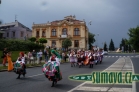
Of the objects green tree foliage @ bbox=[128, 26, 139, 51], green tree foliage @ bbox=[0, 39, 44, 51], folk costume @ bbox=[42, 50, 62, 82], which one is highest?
green tree foliage @ bbox=[128, 26, 139, 51]

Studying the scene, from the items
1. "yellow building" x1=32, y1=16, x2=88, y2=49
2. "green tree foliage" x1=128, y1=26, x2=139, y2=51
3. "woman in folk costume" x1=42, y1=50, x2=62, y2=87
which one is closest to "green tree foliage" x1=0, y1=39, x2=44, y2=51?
"yellow building" x1=32, y1=16, x2=88, y2=49

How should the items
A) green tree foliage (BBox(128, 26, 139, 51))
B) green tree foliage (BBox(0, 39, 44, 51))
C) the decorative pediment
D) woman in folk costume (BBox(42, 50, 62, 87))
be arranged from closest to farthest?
1. woman in folk costume (BBox(42, 50, 62, 87))
2. green tree foliage (BBox(0, 39, 44, 51))
3. the decorative pediment
4. green tree foliage (BBox(128, 26, 139, 51))

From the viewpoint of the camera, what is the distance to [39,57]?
89.2ft

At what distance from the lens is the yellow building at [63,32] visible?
7175 cm

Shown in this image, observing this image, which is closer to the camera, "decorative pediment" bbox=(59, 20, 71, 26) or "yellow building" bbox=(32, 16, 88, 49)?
"yellow building" bbox=(32, 16, 88, 49)

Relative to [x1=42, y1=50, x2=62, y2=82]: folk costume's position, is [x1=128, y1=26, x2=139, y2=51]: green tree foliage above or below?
above

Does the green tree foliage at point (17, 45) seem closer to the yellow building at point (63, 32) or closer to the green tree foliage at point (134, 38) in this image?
the yellow building at point (63, 32)

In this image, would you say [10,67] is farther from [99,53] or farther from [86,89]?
[99,53]

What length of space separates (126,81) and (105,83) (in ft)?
4.52

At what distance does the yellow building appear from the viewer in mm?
71750

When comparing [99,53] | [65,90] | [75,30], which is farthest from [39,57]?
[75,30]

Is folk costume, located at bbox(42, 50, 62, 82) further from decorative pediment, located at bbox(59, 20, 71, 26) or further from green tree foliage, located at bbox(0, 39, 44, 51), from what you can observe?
decorative pediment, located at bbox(59, 20, 71, 26)

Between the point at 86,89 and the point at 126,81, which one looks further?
the point at 126,81

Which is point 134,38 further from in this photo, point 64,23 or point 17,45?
point 17,45
